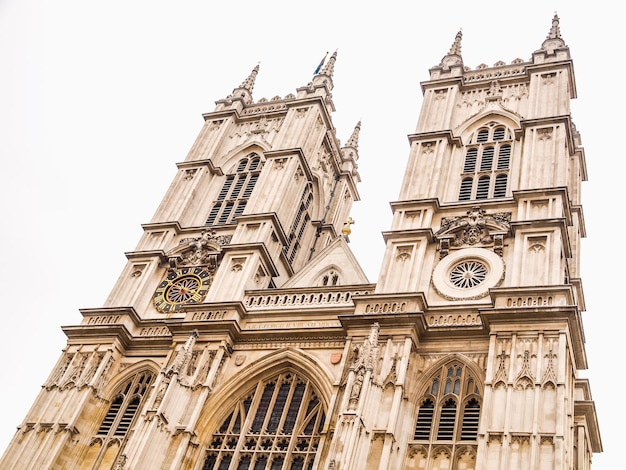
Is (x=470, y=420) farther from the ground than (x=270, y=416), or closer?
farther from the ground

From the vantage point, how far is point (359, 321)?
2466 cm

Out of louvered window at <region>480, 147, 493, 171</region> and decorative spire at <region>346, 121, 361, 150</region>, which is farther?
decorative spire at <region>346, 121, 361, 150</region>

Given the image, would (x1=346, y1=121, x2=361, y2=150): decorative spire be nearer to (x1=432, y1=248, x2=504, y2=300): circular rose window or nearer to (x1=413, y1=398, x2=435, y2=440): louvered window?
(x1=432, y1=248, x2=504, y2=300): circular rose window

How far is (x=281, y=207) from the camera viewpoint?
32438 mm

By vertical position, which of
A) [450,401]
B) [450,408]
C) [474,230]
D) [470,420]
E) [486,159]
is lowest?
[470,420]

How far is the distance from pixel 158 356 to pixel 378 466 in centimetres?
1047

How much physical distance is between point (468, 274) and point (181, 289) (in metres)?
11.2

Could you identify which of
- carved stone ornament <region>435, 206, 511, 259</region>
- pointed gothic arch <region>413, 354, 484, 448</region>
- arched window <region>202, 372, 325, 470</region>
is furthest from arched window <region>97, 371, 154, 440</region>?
carved stone ornament <region>435, 206, 511, 259</region>

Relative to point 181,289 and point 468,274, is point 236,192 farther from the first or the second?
point 468,274

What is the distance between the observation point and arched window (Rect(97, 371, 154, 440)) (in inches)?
1030

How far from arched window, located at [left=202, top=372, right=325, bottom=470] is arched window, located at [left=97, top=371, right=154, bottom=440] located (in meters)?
3.63

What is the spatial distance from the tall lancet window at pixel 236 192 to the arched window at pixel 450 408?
1244 cm

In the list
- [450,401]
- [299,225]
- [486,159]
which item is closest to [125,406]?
[450,401]

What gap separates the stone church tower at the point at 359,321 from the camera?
71.5ft
